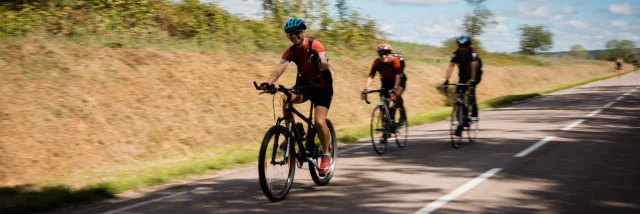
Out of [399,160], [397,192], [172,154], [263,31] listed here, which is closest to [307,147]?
[397,192]

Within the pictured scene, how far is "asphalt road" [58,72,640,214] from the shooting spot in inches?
265

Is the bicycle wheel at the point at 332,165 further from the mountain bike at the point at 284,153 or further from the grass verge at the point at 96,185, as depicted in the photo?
the grass verge at the point at 96,185

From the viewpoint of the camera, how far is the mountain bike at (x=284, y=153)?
6816mm

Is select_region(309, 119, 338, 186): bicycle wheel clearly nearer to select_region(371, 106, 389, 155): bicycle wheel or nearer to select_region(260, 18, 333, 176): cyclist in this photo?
select_region(260, 18, 333, 176): cyclist

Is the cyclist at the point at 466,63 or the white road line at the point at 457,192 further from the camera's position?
the cyclist at the point at 466,63

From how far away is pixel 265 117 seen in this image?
18.3 m

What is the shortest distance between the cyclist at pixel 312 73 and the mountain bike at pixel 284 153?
4.2 inches

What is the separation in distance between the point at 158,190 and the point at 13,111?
6497mm

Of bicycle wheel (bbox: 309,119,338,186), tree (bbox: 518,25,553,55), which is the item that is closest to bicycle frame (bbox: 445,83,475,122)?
bicycle wheel (bbox: 309,119,338,186)

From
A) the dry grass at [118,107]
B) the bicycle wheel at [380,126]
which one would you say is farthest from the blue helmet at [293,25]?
the dry grass at [118,107]

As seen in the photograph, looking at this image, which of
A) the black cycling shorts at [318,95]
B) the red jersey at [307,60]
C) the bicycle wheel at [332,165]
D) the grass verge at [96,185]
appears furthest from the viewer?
the bicycle wheel at [332,165]

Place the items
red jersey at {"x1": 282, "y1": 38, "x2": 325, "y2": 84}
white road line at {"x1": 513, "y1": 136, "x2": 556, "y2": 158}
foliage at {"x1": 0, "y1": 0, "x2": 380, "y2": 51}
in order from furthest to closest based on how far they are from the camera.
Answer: foliage at {"x1": 0, "y1": 0, "x2": 380, "y2": 51}, white road line at {"x1": 513, "y1": 136, "x2": 556, "y2": 158}, red jersey at {"x1": 282, "y1": 38, "x2": 325, "y2": 84}

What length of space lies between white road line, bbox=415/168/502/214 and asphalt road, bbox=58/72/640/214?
1 cm

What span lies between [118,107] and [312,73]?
8824 millimetres
